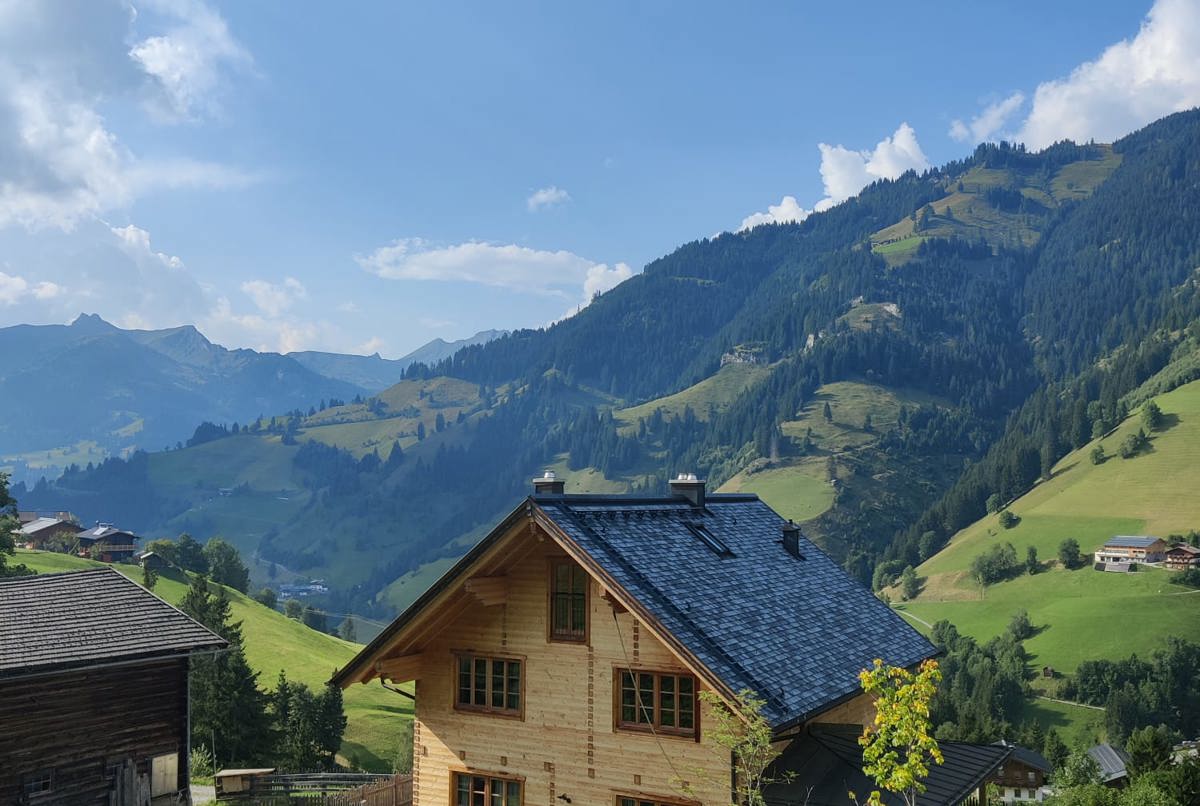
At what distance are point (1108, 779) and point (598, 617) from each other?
96622 millimetres

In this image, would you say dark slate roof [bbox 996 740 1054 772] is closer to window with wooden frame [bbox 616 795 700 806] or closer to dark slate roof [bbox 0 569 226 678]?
window with wooden frame [bbox 616 795 700 806]

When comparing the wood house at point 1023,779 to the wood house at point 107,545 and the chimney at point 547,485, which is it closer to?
the chimney at point 547,485

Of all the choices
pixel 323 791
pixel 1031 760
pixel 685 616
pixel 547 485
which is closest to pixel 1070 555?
pixel 1031 760

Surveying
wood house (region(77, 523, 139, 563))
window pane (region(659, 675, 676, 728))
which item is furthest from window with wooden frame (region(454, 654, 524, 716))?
wood house (region(77, 523, 139, 563))

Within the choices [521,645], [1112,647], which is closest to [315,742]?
[521,645]

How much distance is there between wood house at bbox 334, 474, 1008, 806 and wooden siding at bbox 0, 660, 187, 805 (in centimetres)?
1155

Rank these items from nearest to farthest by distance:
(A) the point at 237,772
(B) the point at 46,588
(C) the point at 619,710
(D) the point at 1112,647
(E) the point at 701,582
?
(C) the point at 619,710, (E) the point at 701,582, (B) the point at 46,588, (A) the point at 237,772, (D) the point at 1112,647

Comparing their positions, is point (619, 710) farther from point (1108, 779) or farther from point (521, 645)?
point (1108, 779)

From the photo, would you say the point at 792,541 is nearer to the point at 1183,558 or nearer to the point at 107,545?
the point at 107,545

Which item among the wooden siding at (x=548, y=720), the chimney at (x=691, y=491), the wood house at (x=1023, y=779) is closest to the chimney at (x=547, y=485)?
the wooden siding at (x=548, y=720)

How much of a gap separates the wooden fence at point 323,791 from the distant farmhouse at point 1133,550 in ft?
553

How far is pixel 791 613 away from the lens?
84.5ft

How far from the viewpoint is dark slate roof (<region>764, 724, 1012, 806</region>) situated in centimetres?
Answer: 2033

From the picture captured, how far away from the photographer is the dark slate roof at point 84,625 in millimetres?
29125
